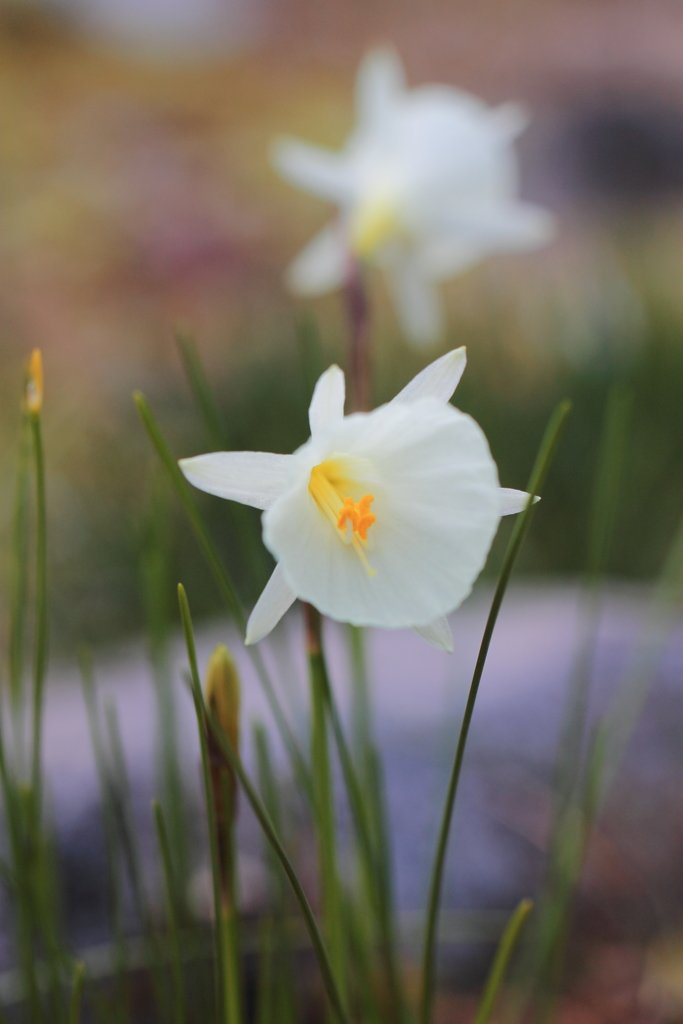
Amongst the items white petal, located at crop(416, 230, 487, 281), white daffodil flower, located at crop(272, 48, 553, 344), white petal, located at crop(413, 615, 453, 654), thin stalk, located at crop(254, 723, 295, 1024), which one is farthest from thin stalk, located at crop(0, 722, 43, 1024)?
white petal, located at crop(416, 230, 487, 281)

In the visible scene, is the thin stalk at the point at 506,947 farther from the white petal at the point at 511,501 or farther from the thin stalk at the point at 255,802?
the white petal at the point at 511,501

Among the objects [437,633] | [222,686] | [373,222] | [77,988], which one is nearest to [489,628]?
[437,633]

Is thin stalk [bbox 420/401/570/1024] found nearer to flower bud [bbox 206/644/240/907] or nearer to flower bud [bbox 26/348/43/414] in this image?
flower bud [bbox 206/644/240/907]

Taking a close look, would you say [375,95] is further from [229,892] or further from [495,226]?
[229,892]

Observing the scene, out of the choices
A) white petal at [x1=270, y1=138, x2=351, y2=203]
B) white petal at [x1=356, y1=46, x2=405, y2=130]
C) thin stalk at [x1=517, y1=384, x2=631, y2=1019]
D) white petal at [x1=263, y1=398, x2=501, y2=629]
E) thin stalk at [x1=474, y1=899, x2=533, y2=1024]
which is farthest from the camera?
white petal at [x1=356, y1=46, x2=405, y2=130]

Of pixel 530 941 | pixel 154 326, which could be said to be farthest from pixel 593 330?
pixel 154 326

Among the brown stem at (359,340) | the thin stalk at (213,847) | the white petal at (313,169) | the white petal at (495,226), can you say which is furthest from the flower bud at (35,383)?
the white petal at (495,226)

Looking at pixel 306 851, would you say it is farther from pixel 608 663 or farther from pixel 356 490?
pixel 356 490
